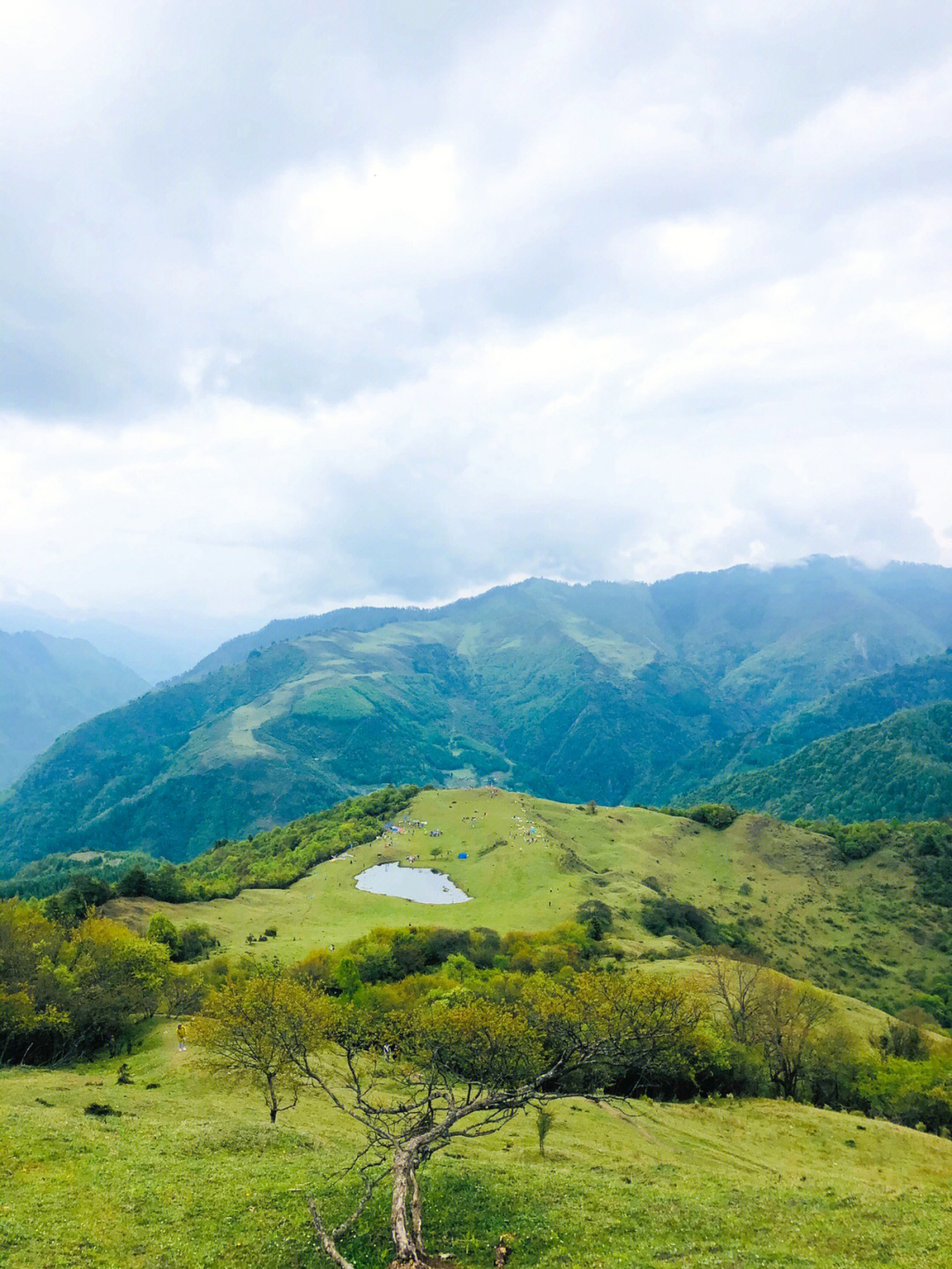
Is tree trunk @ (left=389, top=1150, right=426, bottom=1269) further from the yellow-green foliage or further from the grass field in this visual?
the grass field

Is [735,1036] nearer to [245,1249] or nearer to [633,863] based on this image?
[245,1249]

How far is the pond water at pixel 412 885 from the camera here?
135m

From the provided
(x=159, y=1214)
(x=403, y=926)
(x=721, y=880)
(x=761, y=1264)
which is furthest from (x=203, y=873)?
(x=761, y=1264)

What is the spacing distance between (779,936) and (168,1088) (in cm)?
12938

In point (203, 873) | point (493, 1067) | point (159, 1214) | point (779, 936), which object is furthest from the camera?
point (203, 873)

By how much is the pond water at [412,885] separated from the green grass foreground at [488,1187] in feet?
281

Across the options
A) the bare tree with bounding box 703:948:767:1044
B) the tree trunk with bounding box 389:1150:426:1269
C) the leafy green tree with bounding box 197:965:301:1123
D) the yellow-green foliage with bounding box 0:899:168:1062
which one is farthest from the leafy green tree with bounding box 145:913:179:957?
the tree trunk with bounding box 389:1150:426:1269

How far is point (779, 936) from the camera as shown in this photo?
454ft

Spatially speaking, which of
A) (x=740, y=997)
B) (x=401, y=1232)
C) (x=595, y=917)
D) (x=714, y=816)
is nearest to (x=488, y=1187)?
(x=401, y=1232)

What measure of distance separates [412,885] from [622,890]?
45326 mm

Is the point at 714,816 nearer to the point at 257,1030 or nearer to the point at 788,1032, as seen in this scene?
the point at 788,1032

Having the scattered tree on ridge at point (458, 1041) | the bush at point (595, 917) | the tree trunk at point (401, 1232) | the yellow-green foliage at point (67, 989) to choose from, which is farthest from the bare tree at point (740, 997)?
the yellow-green foliage at point (67, 989)

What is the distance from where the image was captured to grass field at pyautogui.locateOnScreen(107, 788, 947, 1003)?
116 meters

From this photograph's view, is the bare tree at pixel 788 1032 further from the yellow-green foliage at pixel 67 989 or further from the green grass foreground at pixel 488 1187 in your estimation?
the yellow-green foliage at pixel 67 989
